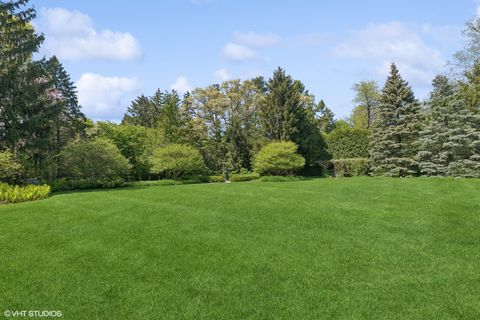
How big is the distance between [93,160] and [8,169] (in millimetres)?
5769

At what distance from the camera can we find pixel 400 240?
24.4ft

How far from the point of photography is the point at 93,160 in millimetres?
22766

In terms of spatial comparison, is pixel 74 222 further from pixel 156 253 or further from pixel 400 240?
pixel 400 240

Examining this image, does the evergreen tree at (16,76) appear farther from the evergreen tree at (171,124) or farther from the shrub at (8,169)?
the evergreen tree at (171,124)

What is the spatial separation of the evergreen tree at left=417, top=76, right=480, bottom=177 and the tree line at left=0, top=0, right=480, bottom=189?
0.06 m

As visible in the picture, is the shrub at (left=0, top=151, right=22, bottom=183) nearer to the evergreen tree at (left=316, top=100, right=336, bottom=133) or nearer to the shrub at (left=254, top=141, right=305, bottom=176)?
the shrub at (left=254, top=141, right=305, bottom=176)

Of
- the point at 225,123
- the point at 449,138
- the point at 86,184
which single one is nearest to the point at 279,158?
the point at 225,123

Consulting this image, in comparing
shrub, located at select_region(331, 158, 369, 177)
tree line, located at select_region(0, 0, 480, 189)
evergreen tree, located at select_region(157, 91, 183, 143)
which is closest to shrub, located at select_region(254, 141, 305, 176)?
tree line, located at select_region(0, 0, 480, 189)

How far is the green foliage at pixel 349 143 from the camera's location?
99.8ft

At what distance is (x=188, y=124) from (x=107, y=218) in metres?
26.4

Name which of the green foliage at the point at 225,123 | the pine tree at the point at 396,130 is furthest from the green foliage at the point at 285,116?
the pine tree at the point at 396,130

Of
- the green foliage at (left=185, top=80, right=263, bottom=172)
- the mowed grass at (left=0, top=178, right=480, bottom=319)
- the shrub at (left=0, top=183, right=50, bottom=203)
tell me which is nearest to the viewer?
the mowed grass at (left=0, top=178, right=480, bottom=319)

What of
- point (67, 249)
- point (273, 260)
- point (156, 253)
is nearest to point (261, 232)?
point (273, 260)

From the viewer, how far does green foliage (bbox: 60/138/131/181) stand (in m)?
22.7
